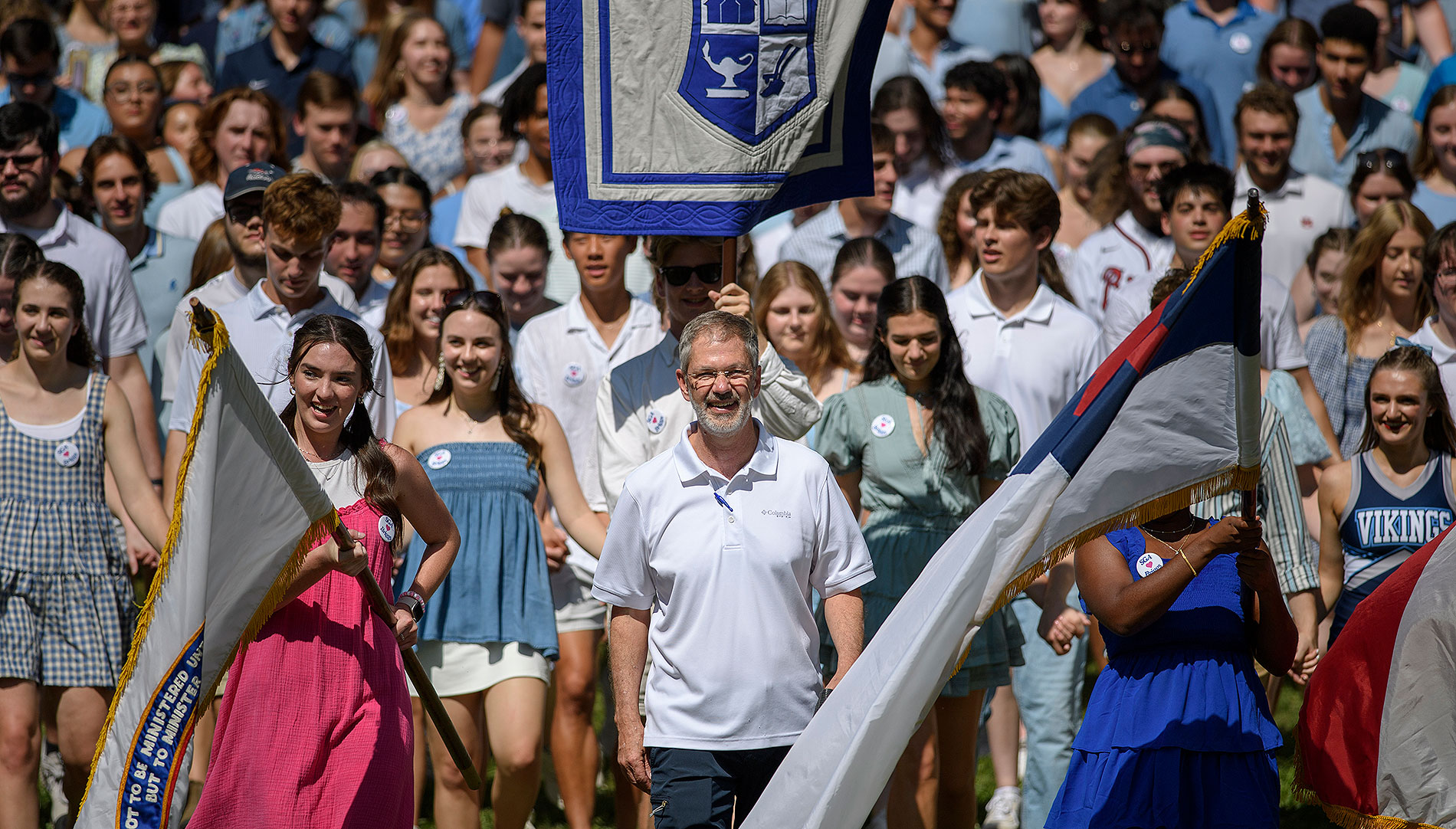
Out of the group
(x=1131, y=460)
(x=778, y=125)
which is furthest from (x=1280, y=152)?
(x=1131, y=460)

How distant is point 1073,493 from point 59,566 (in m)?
4.06

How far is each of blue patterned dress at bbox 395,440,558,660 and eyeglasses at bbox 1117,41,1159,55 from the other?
5933mm

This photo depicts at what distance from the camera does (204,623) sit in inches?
187

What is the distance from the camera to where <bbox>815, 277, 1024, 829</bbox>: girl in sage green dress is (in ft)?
20.8

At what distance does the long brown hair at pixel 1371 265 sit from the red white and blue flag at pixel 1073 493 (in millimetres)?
3781

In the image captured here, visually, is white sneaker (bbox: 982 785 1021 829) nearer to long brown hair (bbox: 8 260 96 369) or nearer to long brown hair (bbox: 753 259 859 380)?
long brown hair (bbox: 753 259 859 380)

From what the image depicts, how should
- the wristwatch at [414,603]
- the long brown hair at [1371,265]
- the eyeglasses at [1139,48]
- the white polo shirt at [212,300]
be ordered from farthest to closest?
1. the eyeglasses at [1139,48]
2. the long brown hair at [1371,265]
3. the white polo shirt at [212,300]
4. the wristwatch at [414,603]

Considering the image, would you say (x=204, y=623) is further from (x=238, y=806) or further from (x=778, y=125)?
(x=778, y=125)

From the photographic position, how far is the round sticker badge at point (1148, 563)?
15.9 feet

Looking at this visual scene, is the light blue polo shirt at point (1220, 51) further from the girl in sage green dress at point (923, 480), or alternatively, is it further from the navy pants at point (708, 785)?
the navy pants at point (708, 785)

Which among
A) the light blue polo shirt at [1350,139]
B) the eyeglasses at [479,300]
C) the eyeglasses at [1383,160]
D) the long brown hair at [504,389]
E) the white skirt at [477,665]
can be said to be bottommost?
the white skirt at [477,665]

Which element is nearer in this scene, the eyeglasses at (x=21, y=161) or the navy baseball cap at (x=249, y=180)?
the navy baseball cap at (x=249, y=180)

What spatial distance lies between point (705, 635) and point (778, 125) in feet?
6.20

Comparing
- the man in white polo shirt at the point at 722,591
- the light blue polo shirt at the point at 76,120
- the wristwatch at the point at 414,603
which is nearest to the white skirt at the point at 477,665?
the wristwatch at the point at 414,603
